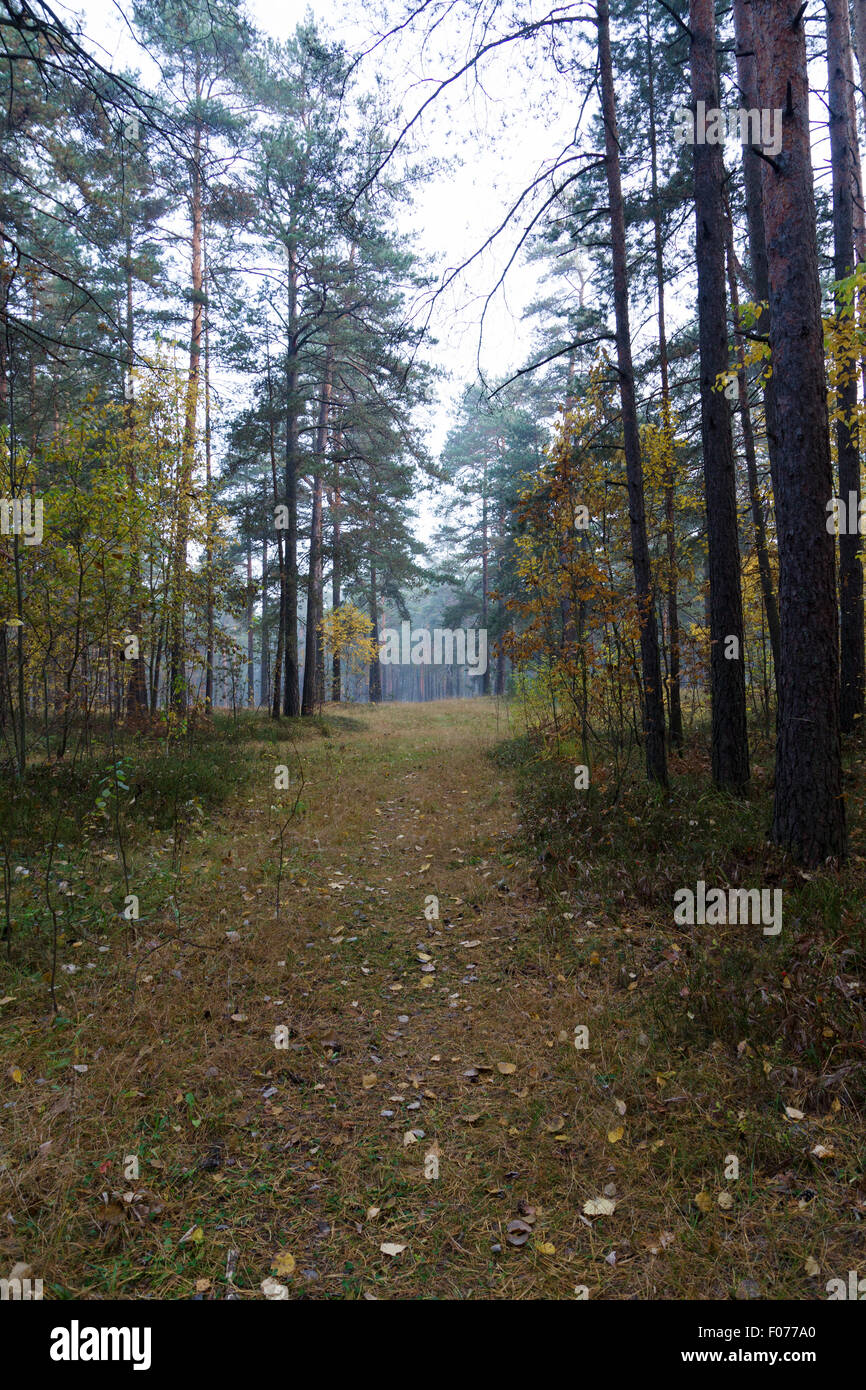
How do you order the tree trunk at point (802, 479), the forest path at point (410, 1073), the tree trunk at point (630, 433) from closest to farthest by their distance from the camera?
1. the forest path at point (410, 1073)
2. the tree trunk at point (802, 479)
3. the tree trunk at point (630, 433)

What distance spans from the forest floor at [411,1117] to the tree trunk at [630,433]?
9.19ft

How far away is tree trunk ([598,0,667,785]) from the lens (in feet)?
23.3

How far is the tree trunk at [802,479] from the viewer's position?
471 centimetres

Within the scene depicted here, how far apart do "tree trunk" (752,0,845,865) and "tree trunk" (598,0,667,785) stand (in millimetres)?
2381

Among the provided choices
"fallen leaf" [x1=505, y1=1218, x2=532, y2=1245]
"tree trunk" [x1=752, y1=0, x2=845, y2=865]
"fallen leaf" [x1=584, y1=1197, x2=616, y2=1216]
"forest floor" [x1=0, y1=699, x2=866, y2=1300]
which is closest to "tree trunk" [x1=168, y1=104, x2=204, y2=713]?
"forest floor" [x1=0, y1=699, x2=866, y2=1300]

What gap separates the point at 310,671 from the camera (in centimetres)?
1803

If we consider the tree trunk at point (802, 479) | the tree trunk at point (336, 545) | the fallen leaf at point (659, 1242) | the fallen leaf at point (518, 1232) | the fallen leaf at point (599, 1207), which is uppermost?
the tree trunk at point (336, 545)

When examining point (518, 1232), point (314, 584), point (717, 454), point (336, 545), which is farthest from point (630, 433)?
point (336, 545)

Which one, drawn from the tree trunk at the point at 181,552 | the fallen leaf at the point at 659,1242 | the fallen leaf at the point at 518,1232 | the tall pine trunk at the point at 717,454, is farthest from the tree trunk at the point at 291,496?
the fallen leaf at the point at 659,1242

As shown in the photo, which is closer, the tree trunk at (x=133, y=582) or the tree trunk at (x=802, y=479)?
the tree trunk at (x=802, y=479)

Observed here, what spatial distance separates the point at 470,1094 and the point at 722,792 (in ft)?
15.0

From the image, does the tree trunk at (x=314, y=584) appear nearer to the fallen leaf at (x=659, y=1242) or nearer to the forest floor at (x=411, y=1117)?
the forest floor at (x=411, y=1117)
